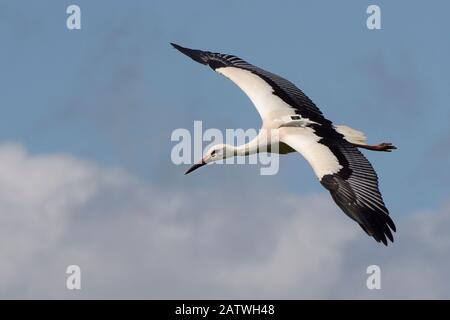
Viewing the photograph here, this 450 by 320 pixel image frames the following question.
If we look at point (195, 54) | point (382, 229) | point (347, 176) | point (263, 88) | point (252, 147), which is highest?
point (195, 54)

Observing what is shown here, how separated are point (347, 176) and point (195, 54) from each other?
5.94 metres

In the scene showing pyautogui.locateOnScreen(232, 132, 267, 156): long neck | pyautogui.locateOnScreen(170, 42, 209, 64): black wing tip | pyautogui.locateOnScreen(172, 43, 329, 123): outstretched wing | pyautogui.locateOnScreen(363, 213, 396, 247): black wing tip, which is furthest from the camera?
pyautogui.locateOnScreen(170, 42, 209, 64): black wing tip

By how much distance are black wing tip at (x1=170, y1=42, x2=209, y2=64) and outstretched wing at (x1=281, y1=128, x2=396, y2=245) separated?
3.70 m

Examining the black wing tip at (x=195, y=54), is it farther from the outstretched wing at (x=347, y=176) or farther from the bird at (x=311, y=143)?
the outstretched wing at (x=347, y=176)

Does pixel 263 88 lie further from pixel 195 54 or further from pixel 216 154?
pixel 195 54

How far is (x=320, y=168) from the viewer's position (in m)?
21.0

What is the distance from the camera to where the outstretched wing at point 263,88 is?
77.0 feet

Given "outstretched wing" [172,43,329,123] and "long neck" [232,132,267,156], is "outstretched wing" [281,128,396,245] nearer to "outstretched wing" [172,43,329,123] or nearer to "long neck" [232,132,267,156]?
"long neck" [232,132,267,156]

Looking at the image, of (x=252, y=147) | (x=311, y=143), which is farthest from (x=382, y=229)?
(x=252, y=147)

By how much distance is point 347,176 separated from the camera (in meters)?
20.9

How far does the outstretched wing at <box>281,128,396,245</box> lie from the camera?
19.9m

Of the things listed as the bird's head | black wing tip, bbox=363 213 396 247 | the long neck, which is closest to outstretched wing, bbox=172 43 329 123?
the long neck

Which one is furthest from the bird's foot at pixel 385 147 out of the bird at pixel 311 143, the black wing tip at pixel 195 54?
the black wing tip at pixel 195 54

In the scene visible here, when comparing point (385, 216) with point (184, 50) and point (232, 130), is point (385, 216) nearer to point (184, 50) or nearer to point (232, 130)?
point (232, 130)
